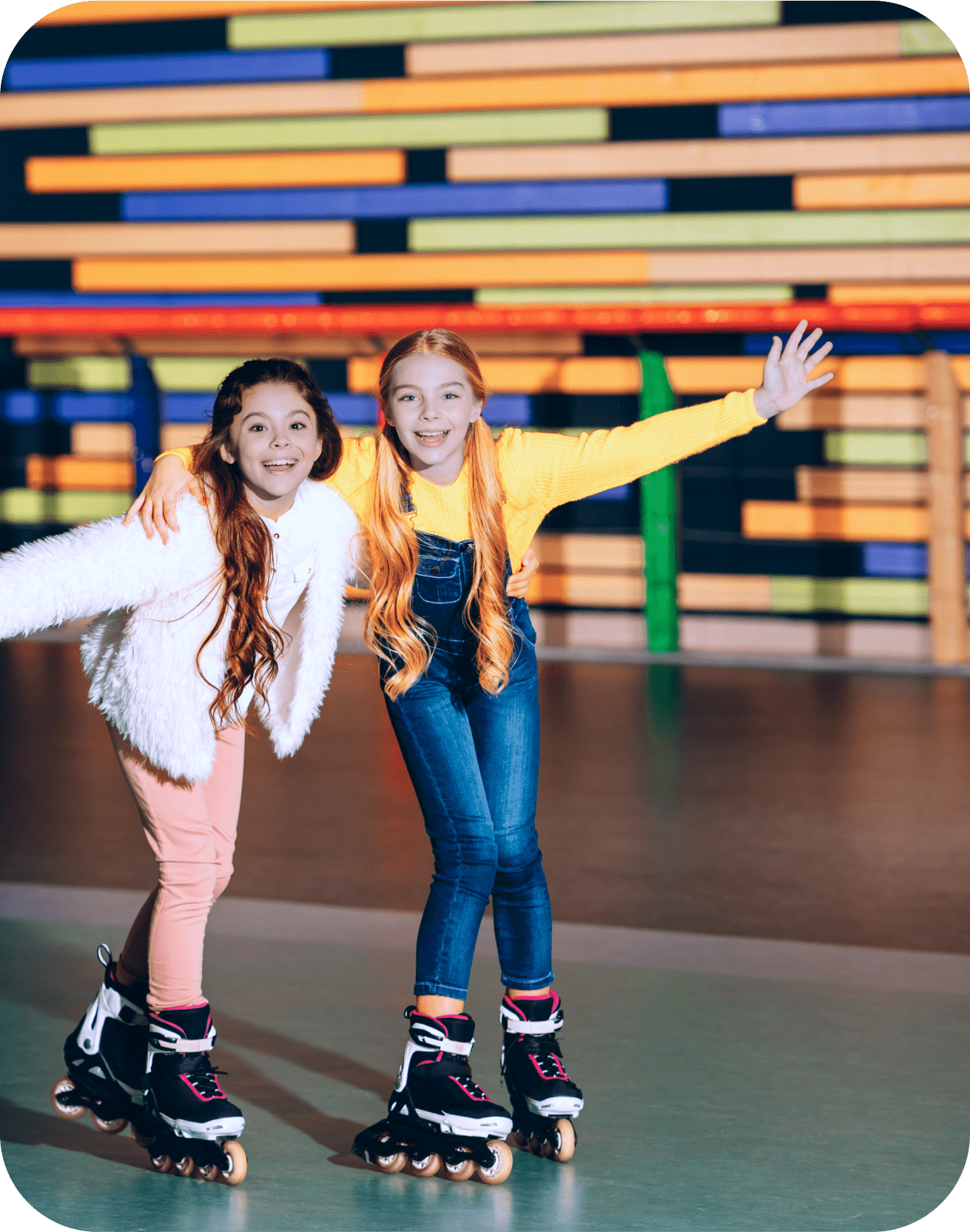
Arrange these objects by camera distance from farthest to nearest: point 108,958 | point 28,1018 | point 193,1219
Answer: point 28,1018, point 108,958, point 193,1219

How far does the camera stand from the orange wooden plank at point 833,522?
1149 cm


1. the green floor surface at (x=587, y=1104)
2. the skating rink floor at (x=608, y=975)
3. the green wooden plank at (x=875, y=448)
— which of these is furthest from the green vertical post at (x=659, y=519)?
the green floor surface at (x=587, y=1104)

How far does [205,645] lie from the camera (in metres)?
3.37

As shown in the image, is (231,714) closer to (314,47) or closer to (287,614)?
(287,614)

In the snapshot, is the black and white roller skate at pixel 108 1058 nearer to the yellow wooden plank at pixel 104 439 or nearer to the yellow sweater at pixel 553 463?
the yellow sweater at pixel 553 463

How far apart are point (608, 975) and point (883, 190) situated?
25.6ft

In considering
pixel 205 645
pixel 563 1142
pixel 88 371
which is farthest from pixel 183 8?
pixel 563 1142

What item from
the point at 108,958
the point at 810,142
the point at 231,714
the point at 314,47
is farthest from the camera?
the point at 314,47

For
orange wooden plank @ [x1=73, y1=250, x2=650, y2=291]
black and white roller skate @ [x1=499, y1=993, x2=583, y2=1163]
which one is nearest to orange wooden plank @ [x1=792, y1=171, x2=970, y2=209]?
orange wooden plank @ [x1=73, y1=250, x2=650, y2=291]

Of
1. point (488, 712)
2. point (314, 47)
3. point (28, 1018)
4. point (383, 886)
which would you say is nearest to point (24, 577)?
point (488, 712)

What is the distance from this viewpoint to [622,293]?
463 inches

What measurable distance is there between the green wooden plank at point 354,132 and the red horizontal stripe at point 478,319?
1182mm

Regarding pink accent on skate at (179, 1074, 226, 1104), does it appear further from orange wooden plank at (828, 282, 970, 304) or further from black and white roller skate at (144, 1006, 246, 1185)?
orange wooden plank at (828, 282, 970, 304)

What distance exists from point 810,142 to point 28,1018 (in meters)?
8.60
